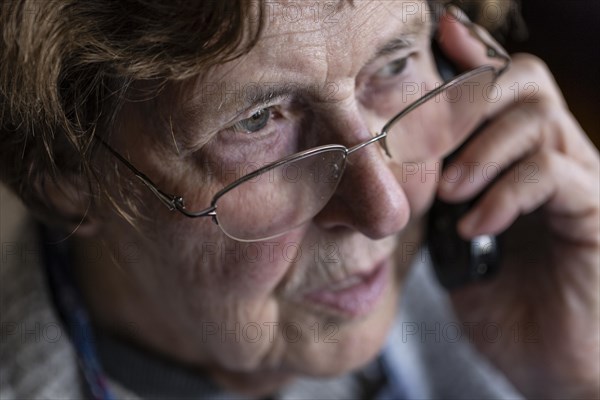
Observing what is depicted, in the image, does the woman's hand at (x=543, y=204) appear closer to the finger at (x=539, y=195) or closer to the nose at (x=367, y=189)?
the finger at (x=539, y=195)

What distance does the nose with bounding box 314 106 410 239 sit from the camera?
106 cm

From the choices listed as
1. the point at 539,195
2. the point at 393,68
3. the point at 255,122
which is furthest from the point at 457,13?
the point at 255,122

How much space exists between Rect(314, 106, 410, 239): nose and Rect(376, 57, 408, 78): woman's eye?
0.40 feet

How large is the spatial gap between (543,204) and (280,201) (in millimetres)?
541

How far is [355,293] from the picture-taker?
125cm

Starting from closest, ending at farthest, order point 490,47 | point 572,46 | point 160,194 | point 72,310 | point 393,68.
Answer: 1. point 160,194
2. point 393,68
3. point 490,47
4. point 72,310
5. point 572,46

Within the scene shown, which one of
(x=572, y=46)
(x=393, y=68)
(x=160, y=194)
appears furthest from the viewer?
(x=572, y=46)

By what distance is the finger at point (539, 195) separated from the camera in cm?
130

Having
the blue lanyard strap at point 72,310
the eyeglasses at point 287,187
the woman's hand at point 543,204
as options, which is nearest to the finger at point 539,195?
the woman's hand at point 543,204

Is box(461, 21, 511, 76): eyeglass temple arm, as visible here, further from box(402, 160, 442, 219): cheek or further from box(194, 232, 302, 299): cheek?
box(194, 232, 302, 299): cheek

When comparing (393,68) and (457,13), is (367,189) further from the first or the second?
(457,13)

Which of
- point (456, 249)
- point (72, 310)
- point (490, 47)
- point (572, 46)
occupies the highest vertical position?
point (490, 47)

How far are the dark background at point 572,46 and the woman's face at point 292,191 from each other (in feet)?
3.10

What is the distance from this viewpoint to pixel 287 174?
3.44 feet
